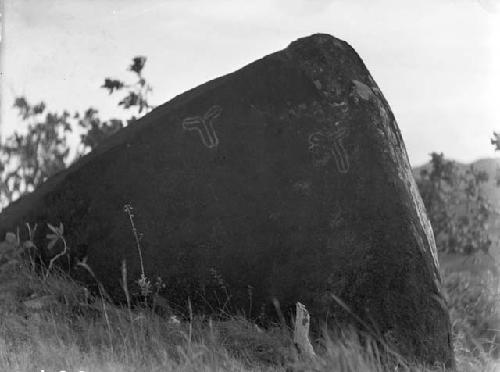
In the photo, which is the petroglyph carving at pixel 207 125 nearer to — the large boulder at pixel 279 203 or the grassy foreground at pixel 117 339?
the large boulder at pixel 279 203

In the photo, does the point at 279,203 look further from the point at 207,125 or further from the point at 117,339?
the point at 117,339

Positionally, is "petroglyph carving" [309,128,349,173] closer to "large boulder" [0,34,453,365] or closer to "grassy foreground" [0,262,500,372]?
"large boulder" [0,34,453,365]

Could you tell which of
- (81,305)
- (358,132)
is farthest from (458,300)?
(81,305)

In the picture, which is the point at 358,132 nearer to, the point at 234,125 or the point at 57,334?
the point at 234,125

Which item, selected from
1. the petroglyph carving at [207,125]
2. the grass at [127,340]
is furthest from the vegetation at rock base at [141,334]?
the petroglyph carving at [207,125]

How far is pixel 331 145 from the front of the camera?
16.8 feet

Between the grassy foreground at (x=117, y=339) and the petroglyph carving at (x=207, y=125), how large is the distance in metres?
1.17

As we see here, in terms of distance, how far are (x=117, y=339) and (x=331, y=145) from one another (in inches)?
70.9

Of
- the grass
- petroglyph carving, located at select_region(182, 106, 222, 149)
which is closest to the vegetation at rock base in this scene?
the grass

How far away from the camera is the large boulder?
4891 mm

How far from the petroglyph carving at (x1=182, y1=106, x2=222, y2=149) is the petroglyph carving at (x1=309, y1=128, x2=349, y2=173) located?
25.6 inches

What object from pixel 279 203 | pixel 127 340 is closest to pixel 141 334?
pixel 127 340

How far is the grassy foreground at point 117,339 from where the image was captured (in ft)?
13.4

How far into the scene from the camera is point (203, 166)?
529 centimetres
